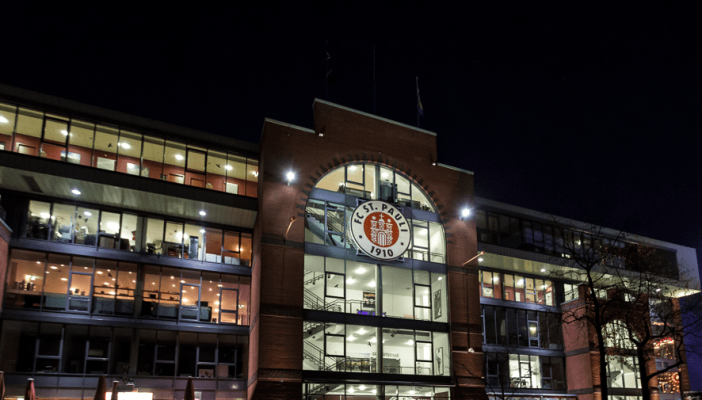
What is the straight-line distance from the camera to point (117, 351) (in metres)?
32.1

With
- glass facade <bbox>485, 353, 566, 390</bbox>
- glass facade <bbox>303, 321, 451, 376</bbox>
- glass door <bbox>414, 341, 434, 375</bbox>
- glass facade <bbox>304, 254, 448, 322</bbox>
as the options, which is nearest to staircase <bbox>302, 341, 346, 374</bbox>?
glass facade <bbox>303, 321, 451, 376</bbox>

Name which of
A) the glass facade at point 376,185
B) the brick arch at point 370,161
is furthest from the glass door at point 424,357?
the glass facade at point 376,185

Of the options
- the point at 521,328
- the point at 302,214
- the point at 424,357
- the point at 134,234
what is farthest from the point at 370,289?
the point at 521,328

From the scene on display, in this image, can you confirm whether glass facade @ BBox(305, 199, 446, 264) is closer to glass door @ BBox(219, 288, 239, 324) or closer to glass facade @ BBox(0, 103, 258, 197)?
glass facade @ BBox(0, 103, 258, 197)

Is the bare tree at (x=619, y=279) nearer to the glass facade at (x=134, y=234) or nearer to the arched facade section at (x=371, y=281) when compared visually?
the arched facade section at (x=371, y=281)

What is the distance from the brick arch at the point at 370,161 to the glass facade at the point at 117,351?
30.0ft

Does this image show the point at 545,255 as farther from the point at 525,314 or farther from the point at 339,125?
the point at 339,125

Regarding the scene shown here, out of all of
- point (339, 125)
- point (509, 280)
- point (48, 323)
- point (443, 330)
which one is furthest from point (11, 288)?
point (509, 280)

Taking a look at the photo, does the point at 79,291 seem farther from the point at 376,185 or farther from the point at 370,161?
the point at 370,161

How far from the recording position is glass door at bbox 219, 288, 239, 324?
35.2m

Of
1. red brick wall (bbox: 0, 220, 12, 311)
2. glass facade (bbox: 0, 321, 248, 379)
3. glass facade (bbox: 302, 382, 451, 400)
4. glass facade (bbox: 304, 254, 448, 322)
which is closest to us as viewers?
red brick wall (bbox: 0, 220, 12, 311)

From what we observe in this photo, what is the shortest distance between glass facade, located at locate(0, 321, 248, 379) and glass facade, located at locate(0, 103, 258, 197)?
28.1 ft

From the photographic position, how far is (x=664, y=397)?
4638 centimetres

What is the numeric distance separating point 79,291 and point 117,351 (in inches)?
148
